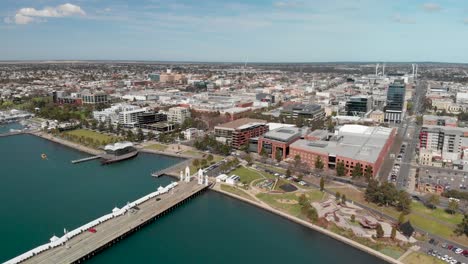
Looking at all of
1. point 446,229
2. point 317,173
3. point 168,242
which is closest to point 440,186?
point 446,229

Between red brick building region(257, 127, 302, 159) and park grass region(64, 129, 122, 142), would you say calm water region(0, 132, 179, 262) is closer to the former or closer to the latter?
park grass region(64, 129, 122, 142)

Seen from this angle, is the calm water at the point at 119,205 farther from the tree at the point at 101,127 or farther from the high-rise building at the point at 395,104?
the high-rise building at the point at 395,104

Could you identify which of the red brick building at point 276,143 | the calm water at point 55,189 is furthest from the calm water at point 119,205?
the red brick building at point 276,143

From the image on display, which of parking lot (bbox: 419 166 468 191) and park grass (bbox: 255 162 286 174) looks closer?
parking lot (bbox: 419 166 468 191)

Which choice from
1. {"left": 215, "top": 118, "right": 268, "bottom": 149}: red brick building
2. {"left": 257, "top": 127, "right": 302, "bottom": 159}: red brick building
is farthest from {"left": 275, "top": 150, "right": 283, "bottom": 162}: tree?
Answer: {"left": 215, "top": 118, "right": 268, "bottom": 149}: red brick building

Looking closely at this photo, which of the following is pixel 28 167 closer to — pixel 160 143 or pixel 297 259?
pixel 160 143
